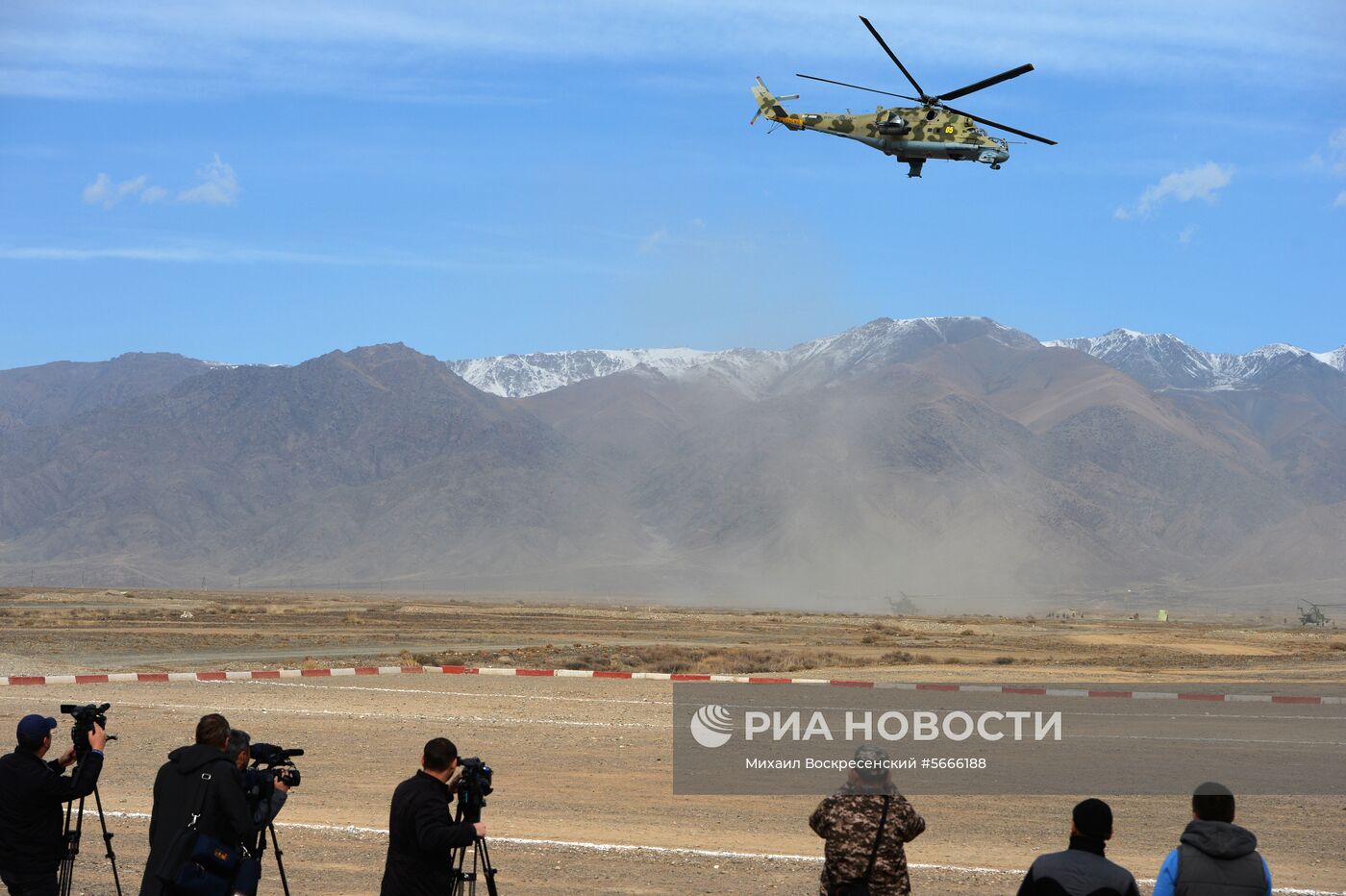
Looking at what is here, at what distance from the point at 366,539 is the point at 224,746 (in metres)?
194

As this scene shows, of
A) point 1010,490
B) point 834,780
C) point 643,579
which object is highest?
point 1010,490

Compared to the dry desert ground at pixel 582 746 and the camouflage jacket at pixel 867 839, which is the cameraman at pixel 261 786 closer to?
the camouflage jacket at pixel 867 839

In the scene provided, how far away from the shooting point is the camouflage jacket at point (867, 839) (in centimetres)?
711

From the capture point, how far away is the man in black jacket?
7398mm

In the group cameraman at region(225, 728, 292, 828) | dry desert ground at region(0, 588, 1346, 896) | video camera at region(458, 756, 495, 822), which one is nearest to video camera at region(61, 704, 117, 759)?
cameraman at region(225, 728, 292, 828)

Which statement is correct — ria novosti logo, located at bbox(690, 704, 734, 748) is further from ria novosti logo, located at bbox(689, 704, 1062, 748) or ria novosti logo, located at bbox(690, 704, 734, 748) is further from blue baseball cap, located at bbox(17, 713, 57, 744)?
blue baseball cap, located at bbox(17, 713, 57, 744)

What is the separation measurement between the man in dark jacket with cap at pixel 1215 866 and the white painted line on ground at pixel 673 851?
5.29 metres

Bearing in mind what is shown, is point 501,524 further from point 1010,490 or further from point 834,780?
point 834,780

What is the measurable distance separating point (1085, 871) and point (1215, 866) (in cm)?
65

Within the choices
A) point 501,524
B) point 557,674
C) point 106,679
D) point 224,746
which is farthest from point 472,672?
point 501,524

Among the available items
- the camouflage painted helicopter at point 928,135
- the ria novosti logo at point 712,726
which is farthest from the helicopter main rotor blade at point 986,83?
the ria novosti logo at point 712,726

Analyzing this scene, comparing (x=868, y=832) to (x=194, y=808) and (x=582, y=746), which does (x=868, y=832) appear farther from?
(x=582, y=746)

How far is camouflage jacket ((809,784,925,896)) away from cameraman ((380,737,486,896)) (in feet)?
5.57

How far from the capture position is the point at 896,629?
7200 cm
